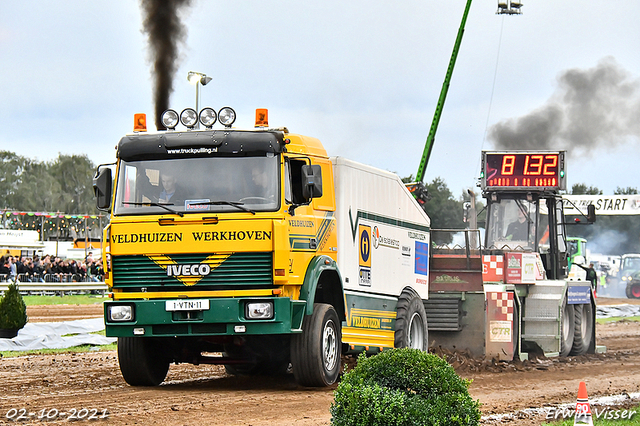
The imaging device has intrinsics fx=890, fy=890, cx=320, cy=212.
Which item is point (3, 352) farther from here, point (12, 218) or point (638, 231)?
point (638, 231)

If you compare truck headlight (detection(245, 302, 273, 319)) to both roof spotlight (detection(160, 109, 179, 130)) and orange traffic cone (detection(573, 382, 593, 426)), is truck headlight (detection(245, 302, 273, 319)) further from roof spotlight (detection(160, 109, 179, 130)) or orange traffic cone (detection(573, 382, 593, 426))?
orange traffic cone (detection(573, 382, 593, 426))

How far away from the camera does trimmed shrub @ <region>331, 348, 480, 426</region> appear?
19.6 ft

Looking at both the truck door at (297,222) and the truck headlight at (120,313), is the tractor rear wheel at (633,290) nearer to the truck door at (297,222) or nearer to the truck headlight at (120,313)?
the truck door at (297,222)

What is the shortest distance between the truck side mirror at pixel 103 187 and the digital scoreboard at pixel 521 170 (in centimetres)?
1037

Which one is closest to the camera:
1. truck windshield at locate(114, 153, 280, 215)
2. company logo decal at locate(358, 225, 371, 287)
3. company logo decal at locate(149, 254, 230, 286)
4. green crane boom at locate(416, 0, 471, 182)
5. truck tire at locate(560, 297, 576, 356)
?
company logo decal at locate(149, 254, 230, 286)

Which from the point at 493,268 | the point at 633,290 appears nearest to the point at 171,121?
the point at 493,268

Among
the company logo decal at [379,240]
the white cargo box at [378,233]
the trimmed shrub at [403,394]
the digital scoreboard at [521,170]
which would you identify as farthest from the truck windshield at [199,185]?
the digital scoreboard at [521,170]

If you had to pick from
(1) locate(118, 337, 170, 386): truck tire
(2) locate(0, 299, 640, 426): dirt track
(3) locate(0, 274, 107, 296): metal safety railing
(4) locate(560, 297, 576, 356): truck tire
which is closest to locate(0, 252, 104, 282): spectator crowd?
(3) locate(0, 274, 107, 296): metal safety railing

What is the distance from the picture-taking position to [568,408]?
10.3 m

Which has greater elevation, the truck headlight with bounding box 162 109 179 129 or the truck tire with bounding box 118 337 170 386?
the truck headlight with bounding box 162 109 179 129

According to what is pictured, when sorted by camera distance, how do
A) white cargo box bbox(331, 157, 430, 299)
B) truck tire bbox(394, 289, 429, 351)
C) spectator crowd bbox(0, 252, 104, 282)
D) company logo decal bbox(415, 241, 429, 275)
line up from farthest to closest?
spectator crowd bbox(0, 252, 104, 282), company logo decal bbox(415, 241, 429, 275), truck tire bbox(394, 289, 429, 351), white cargo box bbox(331, 157, 430, 299)

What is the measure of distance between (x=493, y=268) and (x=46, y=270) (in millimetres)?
26146

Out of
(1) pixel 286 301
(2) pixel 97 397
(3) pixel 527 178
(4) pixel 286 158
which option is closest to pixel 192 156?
(4) pixel 286 158

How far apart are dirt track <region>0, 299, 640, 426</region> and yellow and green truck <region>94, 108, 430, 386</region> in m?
0.60
